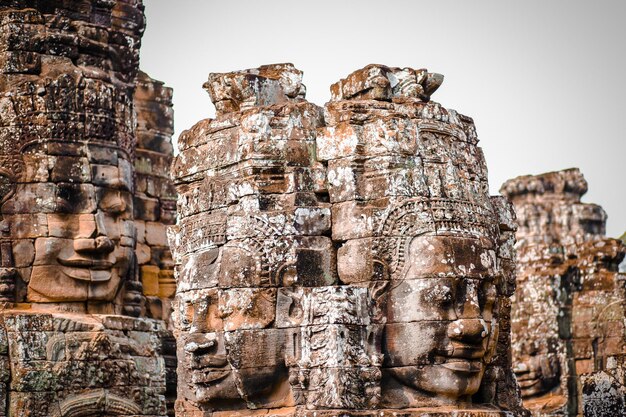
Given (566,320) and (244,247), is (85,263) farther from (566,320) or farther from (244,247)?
(566,320)

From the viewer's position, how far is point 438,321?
13.4m

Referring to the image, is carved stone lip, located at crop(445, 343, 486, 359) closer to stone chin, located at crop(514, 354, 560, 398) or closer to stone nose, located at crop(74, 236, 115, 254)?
stone nose, located at crop(74, 236, 115, 254)

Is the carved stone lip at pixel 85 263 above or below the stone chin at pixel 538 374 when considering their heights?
above

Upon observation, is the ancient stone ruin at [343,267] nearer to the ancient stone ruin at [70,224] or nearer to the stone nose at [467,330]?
the stone nose at [467,330]

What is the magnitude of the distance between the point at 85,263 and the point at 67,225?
1.79ft

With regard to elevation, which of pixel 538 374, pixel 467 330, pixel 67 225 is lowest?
pixel 467 330

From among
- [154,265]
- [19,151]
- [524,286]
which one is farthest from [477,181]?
[524,286]

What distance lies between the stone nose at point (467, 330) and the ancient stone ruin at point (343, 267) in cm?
1

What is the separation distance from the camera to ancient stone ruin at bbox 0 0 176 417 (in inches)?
779

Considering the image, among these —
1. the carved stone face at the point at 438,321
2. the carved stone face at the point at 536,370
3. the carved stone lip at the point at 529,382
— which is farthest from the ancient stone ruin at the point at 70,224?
the carved stone face at the point at 438,321

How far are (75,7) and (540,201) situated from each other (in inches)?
681

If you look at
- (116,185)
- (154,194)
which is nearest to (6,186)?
(116,185)

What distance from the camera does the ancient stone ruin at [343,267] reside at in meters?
13.3

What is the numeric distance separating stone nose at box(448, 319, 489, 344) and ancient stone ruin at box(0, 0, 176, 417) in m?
7.84
